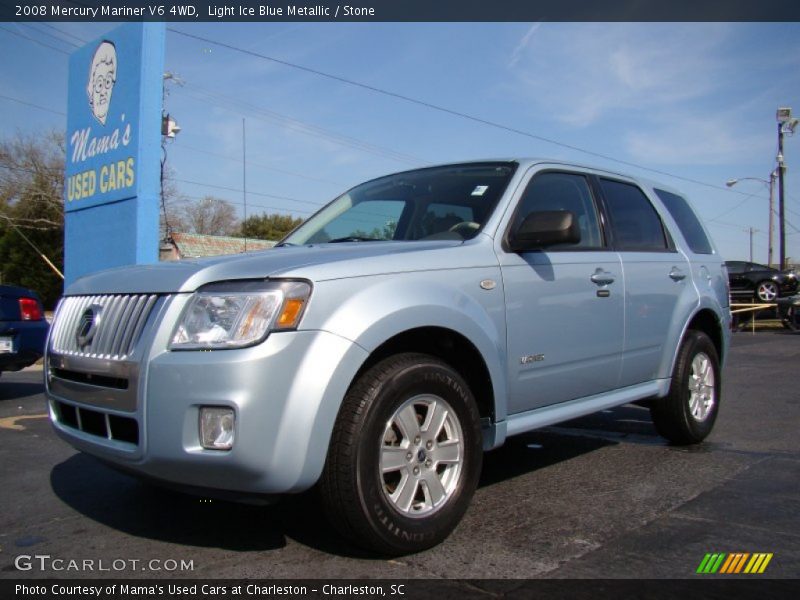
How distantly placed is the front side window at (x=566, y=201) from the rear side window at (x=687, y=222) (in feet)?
3.63

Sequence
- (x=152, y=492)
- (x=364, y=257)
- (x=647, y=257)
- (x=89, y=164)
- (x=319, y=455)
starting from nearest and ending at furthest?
1. (x=319, y=455)
2. (x=364, y=257)
3. (x=152, y=492)
4. (x=647, y=257)
5. (x=89, y=164)

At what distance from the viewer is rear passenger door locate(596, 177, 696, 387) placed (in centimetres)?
442

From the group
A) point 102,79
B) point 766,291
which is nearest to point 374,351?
point 102,79

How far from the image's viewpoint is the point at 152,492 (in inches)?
155

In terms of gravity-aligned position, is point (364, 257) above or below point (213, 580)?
above

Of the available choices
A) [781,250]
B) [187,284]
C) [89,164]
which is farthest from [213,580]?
[781,250]

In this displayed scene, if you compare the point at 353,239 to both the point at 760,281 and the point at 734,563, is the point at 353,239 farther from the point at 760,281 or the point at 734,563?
the point at 760,281

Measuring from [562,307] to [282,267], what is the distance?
168cm

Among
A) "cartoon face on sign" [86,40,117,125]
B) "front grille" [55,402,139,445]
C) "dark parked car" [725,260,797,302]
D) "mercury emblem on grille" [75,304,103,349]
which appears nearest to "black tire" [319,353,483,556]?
"front grille" [55,402,139,445]

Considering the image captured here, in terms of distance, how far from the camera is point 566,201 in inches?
170

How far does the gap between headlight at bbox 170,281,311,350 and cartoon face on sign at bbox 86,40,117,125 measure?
1282cm

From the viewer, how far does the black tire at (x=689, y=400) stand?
16.0 feet

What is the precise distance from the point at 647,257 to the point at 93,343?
337 centimetres

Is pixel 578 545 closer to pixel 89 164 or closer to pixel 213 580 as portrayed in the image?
pixel 213 580
